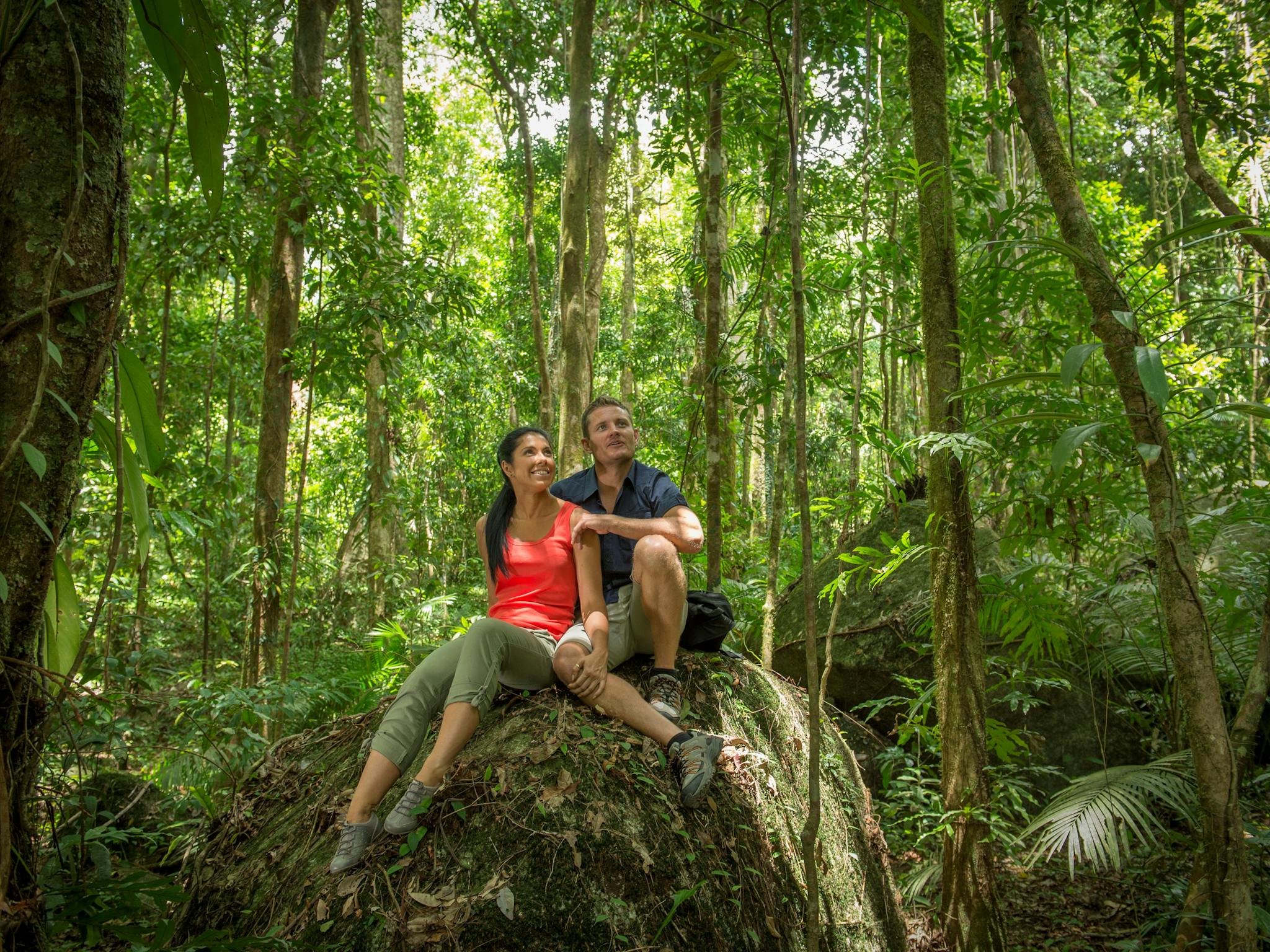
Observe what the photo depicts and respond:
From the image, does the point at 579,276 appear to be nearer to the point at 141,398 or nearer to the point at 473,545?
the point at 141,398

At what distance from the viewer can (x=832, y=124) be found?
215 inches

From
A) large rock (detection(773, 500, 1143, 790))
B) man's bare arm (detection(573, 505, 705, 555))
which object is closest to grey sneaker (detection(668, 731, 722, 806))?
man's bare arm (detection(573, 505, 705, 555))

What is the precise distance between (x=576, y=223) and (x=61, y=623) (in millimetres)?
5376

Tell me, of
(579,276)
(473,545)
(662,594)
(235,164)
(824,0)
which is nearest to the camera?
(662,594)

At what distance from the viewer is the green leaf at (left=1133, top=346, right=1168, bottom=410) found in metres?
1.91

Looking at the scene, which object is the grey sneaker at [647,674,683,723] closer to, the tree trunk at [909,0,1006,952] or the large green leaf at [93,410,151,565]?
the tree trunk at [909,0,1006,952]

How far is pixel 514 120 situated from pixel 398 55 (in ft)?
8.17

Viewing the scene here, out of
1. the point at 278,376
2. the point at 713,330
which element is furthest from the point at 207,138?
the point at 278,376

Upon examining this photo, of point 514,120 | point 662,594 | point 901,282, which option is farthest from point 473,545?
point 662,594

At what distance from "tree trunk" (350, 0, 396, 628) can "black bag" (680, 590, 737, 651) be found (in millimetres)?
3439

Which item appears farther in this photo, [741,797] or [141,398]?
[741,797]

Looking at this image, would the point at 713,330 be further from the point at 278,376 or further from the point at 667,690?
the point at 278,376

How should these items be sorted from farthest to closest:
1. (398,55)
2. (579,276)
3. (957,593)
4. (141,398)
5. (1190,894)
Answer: (398,55)
(579,276)
(957,593)
(1190,894)
(141,398)

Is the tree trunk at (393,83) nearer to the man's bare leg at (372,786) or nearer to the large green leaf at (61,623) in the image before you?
the man's bare leg at (372,786)
